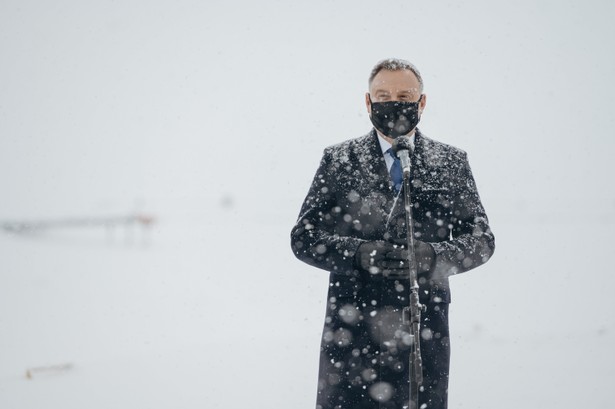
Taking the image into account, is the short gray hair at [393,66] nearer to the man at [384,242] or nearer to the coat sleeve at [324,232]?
the man at [384,242]

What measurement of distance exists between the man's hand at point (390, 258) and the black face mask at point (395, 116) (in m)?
0.43

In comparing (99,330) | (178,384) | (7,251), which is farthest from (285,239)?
(178,384)

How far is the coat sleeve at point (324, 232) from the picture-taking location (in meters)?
1.97

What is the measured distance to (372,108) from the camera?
2.10m

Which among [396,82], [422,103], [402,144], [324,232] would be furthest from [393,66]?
[324,232]

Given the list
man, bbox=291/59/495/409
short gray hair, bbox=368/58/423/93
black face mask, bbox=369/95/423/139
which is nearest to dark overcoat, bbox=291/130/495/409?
man, bbox=291/59/495/409

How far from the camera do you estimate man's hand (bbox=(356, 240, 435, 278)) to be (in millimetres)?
1807

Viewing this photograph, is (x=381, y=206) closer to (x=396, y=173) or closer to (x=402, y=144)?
(x=396, y=173)

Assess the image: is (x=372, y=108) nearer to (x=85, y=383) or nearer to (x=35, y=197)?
(x=85, y=383)

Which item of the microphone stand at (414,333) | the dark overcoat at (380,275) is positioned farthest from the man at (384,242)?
the microphone stand at (414,333)

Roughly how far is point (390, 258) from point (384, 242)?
130 millimetres

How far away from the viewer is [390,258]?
1.82 metres

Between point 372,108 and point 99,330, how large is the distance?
4.55 metres

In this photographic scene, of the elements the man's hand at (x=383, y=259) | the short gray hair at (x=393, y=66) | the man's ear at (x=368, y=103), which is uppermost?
the short gray hair at (x=393, y=66)
